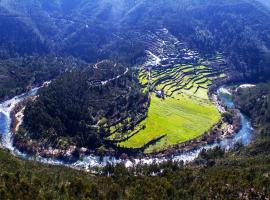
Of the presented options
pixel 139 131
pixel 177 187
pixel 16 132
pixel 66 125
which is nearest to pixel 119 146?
pixel 139 131

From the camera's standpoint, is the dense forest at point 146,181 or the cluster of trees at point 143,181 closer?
the cluster of trees at point 143,181

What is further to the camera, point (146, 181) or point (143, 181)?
point (143, 181)

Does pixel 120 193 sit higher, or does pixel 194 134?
pixel 120 193

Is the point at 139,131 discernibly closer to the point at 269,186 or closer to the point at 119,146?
the point at 119,146

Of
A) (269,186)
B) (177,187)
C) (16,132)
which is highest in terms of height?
(269,186)

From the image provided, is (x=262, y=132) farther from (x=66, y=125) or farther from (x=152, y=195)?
(x=152, y=195)

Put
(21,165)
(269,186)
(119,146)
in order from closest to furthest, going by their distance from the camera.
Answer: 1. (269,186)
2. (21,165)
3. (119,146)

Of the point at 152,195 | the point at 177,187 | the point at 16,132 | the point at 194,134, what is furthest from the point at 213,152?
the point at 16,132

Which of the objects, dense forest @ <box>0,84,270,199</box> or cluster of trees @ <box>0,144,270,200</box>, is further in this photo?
dense forest @ <box>0,84,270,199</box>

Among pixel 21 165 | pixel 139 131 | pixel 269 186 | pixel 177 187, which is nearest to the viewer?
pixel 269 186

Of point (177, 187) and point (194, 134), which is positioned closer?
point (177, 187)

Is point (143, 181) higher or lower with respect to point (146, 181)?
lower
